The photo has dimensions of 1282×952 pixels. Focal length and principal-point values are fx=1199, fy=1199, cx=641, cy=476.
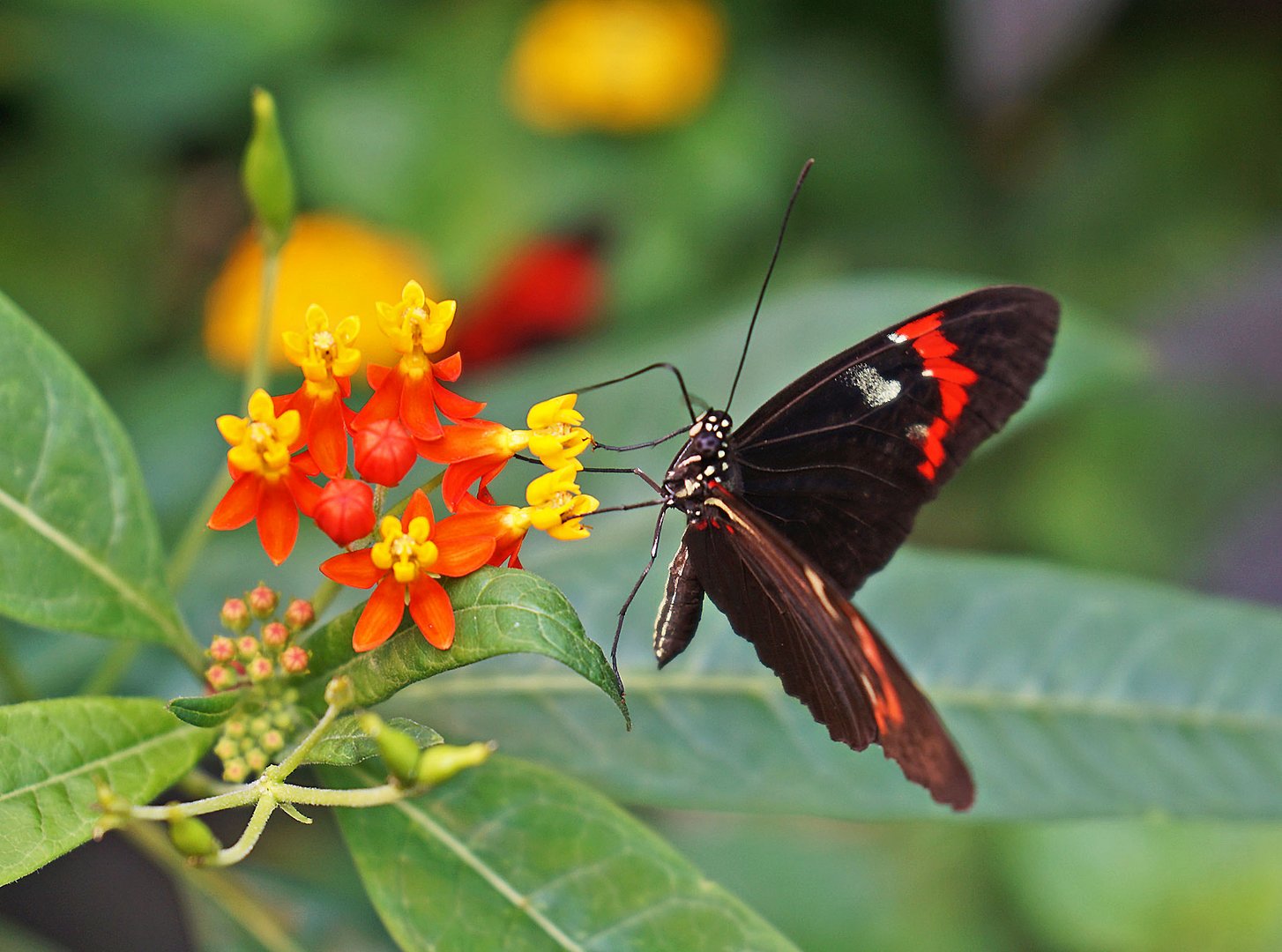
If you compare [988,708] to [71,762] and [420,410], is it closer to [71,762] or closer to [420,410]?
[420,410]

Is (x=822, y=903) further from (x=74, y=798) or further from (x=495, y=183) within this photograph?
(x=74, y=798)

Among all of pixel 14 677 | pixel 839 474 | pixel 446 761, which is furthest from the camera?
pixel 839 474

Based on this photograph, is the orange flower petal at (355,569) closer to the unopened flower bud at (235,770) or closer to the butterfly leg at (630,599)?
the unopened flower bud at (235,770)

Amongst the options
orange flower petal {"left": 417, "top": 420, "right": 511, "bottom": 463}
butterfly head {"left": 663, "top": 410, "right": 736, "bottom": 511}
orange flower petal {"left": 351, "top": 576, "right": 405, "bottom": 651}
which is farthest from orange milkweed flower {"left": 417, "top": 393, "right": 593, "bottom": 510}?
butterfly head {"left": 663, "top": 410, "right": 736, "bottom": 511}

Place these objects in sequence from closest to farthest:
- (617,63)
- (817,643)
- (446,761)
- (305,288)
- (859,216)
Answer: (446,761), (817,643), (305,288), (617,63), (859,216)

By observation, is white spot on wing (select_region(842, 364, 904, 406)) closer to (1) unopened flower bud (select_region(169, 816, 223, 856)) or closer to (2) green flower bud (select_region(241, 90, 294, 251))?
(2) green flower bud (select_region(241, 90, 294, 251))

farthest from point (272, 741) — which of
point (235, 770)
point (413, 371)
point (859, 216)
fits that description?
point (859, 216)

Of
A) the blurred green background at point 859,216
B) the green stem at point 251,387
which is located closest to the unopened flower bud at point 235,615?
the green stem at point 251,387
